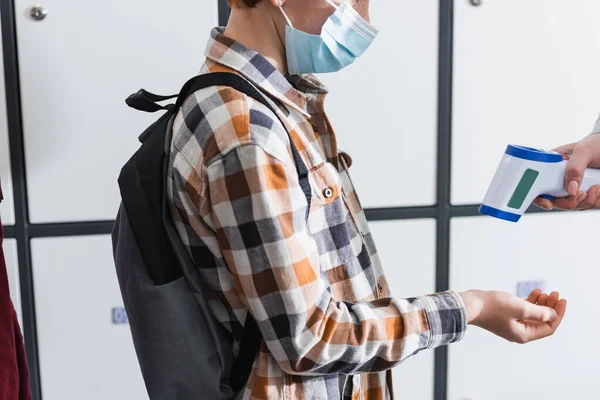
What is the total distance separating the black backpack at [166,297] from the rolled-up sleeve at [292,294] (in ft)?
0.20

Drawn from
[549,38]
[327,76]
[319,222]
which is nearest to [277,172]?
[319,222]

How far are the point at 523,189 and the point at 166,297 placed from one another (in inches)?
20.8

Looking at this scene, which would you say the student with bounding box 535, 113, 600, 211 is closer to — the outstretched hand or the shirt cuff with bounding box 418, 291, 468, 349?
the outstretched hand

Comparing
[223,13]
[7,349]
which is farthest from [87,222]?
[223,13]

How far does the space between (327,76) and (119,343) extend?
0.69m

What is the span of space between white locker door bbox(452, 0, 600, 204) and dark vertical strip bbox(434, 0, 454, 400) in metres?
0.01

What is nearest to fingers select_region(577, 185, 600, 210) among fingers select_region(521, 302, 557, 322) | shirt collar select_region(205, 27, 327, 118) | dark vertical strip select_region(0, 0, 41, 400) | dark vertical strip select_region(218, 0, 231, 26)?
fingers select_region(521, 302, 557, 322)

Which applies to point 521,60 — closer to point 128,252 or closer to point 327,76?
point 327,76

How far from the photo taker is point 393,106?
4.70 feet

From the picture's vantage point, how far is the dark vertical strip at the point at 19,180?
4.24ft

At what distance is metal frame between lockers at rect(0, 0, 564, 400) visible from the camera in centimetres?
131

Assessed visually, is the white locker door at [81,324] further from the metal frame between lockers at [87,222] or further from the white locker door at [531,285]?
the white locker door at [531,285]

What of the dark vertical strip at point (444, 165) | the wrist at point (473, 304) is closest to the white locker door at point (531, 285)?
the dark vertical strip at point (444, 165)

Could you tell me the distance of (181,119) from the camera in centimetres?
77
